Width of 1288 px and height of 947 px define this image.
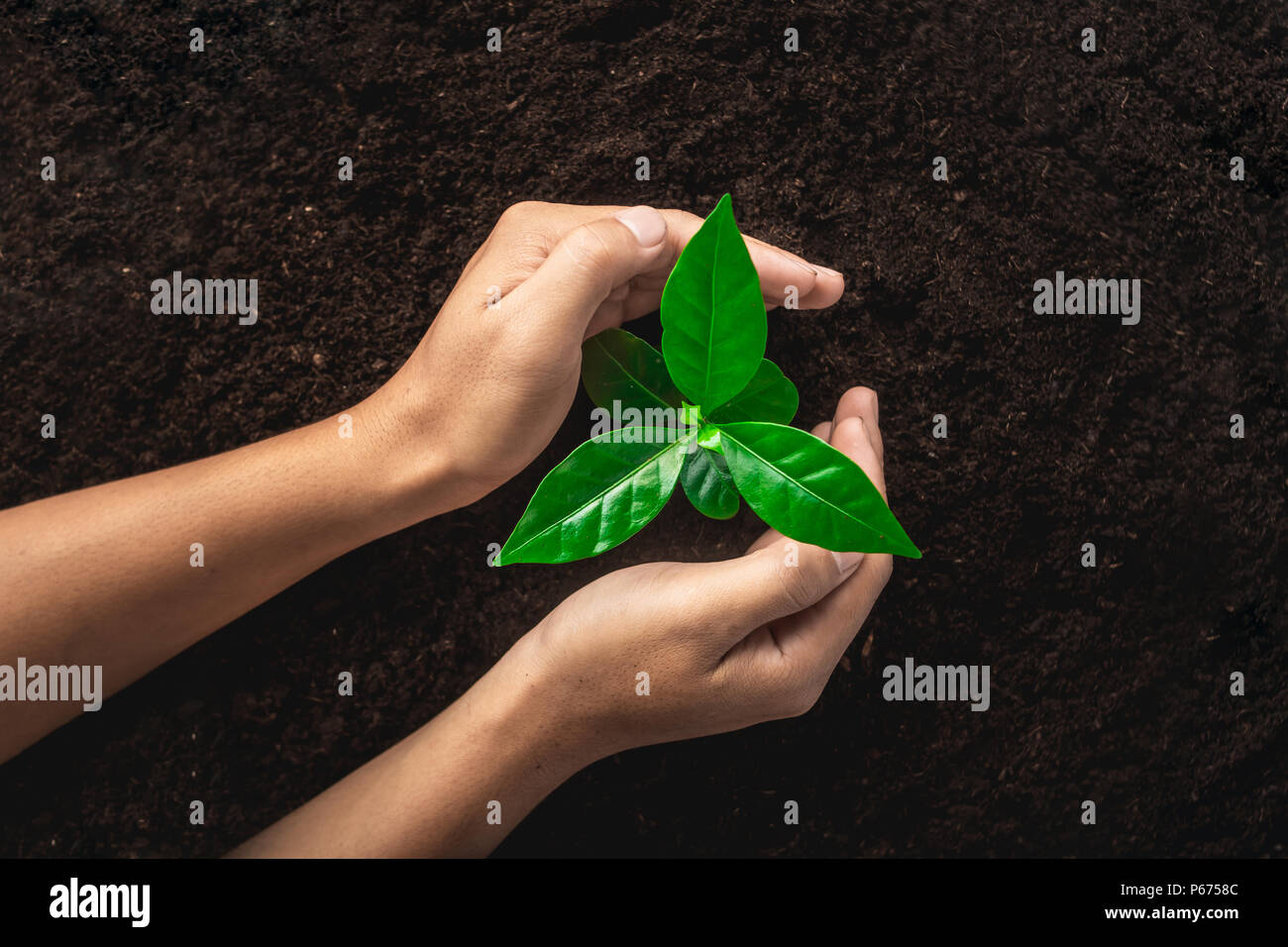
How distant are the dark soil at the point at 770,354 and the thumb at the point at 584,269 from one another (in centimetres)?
24

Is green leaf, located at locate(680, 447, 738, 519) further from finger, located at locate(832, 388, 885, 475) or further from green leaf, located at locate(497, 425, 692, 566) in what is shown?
finger, located at locate(832, 388, 885, 475)

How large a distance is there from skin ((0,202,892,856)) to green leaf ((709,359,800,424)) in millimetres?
135

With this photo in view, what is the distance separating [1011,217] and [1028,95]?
0.64 ft

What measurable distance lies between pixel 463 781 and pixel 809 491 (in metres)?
0.61

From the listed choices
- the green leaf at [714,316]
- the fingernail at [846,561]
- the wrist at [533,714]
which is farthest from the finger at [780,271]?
the wrist at [533,714]

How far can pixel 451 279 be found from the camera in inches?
50.1

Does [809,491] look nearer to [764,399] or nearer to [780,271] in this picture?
[764,399]

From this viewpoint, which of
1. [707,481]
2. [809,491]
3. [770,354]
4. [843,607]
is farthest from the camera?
[770,354]

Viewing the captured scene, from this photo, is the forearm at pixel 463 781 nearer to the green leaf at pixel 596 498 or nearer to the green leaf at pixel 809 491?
the green leaf at pixel 596 498

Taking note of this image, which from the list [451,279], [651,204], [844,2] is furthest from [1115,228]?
[451,279]

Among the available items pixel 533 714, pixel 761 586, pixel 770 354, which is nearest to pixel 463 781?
pixel 533 714

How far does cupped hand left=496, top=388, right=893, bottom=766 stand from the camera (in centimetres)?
104

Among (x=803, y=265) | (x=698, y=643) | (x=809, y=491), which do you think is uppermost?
(x=803, y=265)

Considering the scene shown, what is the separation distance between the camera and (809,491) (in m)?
0.87
